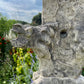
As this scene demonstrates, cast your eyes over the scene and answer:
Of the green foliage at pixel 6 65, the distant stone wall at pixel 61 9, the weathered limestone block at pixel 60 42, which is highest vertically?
the distant stone wall at pixel 61 9

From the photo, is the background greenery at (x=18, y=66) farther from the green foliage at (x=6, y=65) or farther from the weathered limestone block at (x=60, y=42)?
the weathered limestone block at (x=60, y=42)

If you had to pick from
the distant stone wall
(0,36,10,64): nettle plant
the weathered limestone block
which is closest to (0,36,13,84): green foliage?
(0,36,10,64): nettle plant

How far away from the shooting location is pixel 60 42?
127 cm

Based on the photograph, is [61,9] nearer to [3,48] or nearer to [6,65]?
[6,65]

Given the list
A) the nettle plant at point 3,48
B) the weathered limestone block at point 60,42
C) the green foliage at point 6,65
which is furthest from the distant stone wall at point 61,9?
the nettle plant at point 3,48

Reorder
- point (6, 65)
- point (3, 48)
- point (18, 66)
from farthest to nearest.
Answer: point (3, 48)
point (6, 65)
point (18, 66)

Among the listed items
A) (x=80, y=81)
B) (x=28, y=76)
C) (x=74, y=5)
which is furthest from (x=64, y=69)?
(x=28, y=76)

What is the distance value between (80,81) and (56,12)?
0.78m

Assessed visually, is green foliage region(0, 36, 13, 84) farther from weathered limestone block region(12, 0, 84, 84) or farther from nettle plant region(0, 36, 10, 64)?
weathered limestone block region(12, 0, 84, 84)

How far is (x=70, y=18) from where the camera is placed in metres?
1.23

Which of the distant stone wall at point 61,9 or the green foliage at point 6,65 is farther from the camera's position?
the green foliage at point 6,65

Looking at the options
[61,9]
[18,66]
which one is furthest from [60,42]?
[18,66]

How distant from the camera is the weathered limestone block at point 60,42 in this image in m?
1.18

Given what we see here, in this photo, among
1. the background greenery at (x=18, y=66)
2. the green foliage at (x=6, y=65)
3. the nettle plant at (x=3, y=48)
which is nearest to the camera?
the background greenery at (x=18, y=66)
